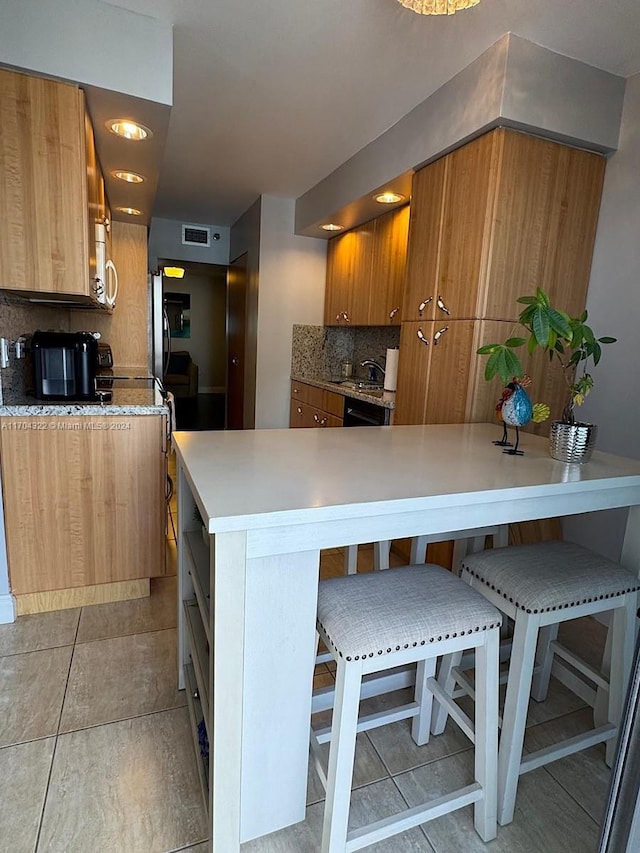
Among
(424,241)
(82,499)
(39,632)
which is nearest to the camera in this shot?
(39,632)

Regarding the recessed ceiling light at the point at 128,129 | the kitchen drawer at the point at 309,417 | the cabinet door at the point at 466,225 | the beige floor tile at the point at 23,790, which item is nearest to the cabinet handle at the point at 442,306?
the cabinet door at the point at 466,225

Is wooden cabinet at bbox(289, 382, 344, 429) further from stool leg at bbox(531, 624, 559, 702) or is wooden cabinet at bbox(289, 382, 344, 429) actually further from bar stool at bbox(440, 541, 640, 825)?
bar stool at bbox(440, 541, 640, 825)

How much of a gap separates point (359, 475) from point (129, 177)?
97.9 inches

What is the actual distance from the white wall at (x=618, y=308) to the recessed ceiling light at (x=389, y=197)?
122cm

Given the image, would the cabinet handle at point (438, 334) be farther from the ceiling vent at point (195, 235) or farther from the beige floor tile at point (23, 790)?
the ceiling vent at point (195, 235)

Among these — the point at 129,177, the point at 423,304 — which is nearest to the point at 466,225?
the point at 423,304

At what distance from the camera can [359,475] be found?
3.83ft

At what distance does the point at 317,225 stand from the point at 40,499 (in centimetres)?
303

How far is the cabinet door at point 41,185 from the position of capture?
1.73 meters

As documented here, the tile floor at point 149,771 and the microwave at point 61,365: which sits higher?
the microwave at point 61,365

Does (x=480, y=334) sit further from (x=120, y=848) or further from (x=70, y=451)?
(x=120, y=848)

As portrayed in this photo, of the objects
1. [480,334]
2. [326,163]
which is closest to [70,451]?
[480,334]

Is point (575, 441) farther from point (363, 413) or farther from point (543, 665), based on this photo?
point (363, 413)

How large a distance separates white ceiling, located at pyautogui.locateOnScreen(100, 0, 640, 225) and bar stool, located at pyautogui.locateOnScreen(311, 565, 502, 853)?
2.09 m
